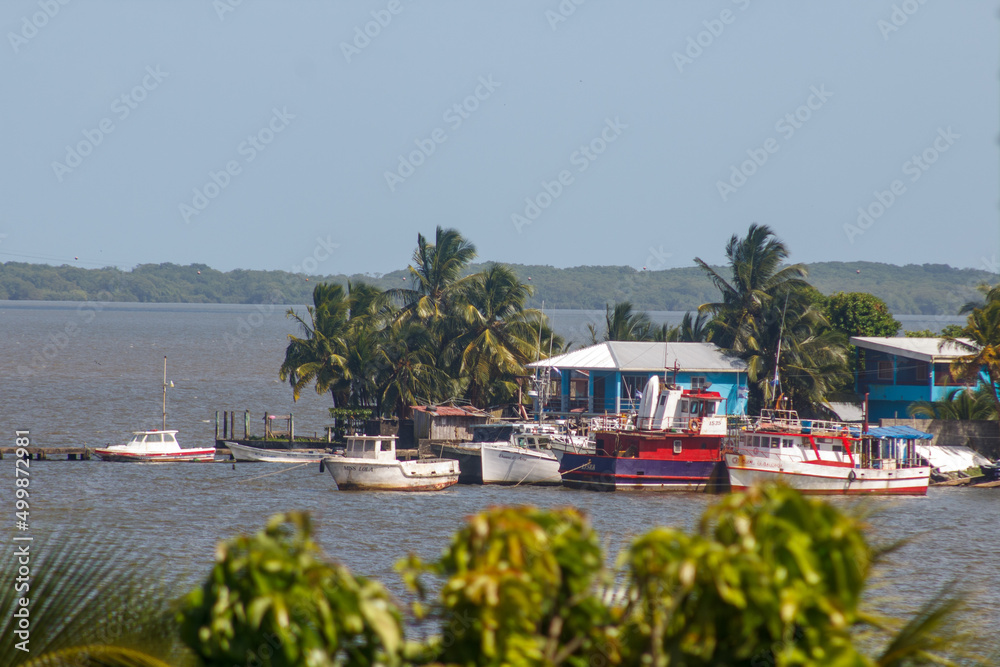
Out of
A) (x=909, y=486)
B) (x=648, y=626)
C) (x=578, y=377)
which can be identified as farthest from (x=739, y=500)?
(x=578, y=377)

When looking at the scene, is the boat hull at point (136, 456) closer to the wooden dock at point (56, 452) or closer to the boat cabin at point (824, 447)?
the wooden dock at point (56, 452)

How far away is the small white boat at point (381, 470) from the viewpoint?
146 ft

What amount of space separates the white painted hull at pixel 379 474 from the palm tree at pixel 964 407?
84.4 ft

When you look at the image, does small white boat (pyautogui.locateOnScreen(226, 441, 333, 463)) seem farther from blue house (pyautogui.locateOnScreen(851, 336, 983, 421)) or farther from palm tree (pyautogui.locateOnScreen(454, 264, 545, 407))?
blue house (pyautogui.locateOnScreen(851, 336, 983, 421))

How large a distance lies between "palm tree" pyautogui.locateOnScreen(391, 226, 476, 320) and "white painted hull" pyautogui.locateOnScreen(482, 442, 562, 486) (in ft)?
49.4

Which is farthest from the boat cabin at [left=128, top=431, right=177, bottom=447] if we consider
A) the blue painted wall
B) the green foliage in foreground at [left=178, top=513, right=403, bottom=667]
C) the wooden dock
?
the green foliage in foreground at [left=178, top=513, right=403, bottom=667]

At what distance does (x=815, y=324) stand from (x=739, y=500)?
57160 millimetres

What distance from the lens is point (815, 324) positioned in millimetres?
59094

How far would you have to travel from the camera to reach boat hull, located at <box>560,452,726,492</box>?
46.7m

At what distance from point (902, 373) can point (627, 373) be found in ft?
48.6

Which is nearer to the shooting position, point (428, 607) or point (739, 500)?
point (739, 500)

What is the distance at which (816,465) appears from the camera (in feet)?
150

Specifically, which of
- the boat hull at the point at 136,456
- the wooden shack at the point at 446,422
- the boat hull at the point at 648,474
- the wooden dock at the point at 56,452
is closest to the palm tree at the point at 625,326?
the wooden shack at the point at 446,422

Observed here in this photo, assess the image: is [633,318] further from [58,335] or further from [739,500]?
[58,335]
